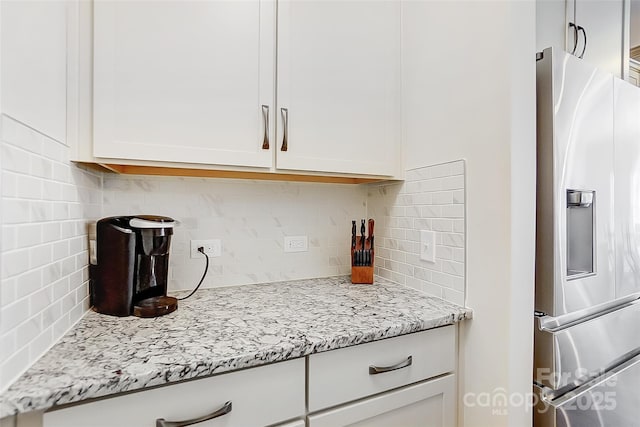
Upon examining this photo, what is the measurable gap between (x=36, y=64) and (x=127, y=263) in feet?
1.97

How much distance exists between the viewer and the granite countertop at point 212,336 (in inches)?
26.2

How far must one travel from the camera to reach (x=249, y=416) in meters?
0.82

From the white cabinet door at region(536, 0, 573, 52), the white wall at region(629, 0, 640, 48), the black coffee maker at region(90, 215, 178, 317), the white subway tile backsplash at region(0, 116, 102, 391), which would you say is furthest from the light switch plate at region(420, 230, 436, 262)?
the white wall at region(629, 0, 640, 48)

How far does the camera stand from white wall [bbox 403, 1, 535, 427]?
39.9 inches

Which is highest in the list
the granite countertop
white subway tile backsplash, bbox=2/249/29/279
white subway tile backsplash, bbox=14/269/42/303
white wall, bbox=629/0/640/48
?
white wall, bbox=629/0/640/48

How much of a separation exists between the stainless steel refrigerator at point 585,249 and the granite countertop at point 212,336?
334 millimetres

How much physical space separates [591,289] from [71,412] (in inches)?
64.2

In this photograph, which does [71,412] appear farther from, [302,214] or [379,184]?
[379,184]

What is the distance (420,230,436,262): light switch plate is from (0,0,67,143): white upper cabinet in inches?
51.7

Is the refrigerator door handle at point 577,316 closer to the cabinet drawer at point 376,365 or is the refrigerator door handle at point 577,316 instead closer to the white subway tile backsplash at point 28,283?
the cabinet drawer at point 376,365

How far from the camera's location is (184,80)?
43.3 inches

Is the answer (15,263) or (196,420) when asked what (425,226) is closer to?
(196,420)

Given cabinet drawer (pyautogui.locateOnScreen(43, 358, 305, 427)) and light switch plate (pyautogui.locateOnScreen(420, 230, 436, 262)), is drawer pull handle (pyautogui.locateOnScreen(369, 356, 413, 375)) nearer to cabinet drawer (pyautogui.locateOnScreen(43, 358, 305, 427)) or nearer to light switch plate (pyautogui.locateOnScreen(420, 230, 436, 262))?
cabinet drawer (pyautogui.locateOnScreen(43, 358, 305, 427))

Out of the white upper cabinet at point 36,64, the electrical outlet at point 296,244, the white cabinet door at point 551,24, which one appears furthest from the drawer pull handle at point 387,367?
the white cabinet door at point 551,24
